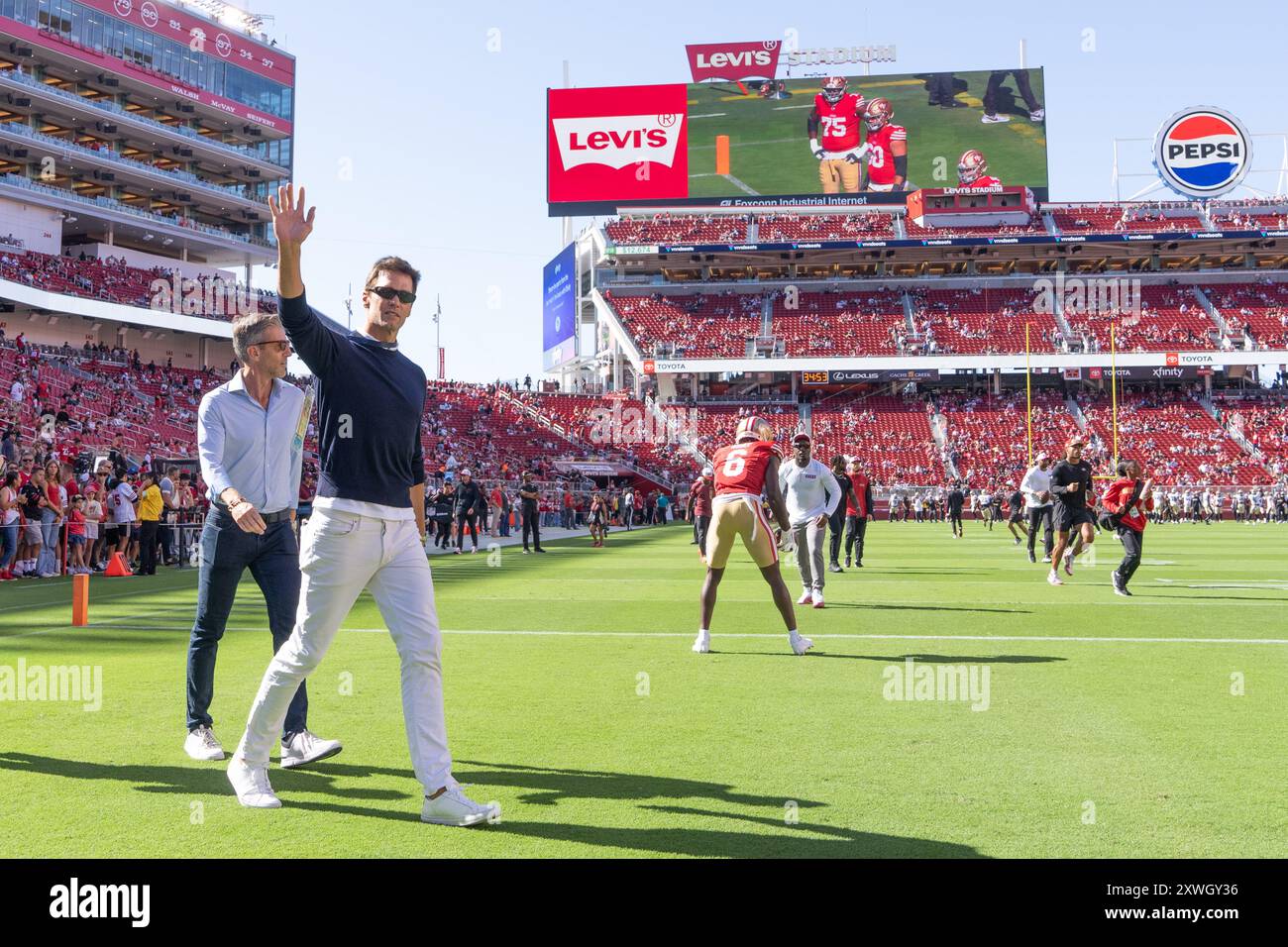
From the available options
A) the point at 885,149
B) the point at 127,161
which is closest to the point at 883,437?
the point at 885,149

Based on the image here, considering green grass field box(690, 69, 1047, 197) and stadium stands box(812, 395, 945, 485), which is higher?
green grass field box(690, 69, 1047, 197)

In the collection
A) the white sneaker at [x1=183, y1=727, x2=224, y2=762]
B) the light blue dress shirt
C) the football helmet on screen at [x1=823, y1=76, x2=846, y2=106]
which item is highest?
the football helmet on screen at [x1=823, y1=76, x2=846, y2=106]

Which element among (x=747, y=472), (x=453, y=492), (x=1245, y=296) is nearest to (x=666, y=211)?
(x=1245, y=296)

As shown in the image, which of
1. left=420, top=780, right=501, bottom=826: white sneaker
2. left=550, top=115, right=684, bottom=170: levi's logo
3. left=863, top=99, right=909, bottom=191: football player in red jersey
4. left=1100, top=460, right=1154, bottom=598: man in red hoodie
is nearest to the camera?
left=420, top=780, right=501, bottom=826: white sneaker

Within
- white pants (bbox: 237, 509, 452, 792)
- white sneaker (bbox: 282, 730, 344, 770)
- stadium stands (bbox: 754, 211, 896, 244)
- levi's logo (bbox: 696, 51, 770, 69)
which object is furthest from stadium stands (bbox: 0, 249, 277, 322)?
white pants (bbox: 237, 509, 452, 792)

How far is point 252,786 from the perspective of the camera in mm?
5055

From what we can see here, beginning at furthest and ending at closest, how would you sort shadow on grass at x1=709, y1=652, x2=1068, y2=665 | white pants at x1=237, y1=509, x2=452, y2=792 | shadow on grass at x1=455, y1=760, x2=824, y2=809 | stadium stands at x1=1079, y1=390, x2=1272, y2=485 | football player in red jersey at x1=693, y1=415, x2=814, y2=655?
stadium stands at x1=1079, y1=390, x2=1272, y2=485 → football player in red jersey at x1=693, y1=415, x2=814, y2=655 → shadow on grass at x1=709, y1=652, x2=1068, y2=665 → shadow on grass at x1=455, y1=760, x2=824, y2=809 → white pants at x1=237, y1=509, x2=452, y2=792

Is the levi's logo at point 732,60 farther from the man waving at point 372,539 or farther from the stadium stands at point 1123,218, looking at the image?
the man waving at point 372,539

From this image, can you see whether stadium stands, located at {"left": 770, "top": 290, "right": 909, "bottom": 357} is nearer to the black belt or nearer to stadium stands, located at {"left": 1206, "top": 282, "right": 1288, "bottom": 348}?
stadium stands, located at {"left": 1206, "top": 282, "right": 1288, "bottom": 348}

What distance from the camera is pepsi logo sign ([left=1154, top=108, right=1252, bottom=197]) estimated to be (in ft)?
225

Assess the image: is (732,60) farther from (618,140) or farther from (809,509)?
(809,509)

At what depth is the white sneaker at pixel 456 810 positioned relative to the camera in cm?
470

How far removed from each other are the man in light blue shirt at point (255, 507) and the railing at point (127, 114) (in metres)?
57.3

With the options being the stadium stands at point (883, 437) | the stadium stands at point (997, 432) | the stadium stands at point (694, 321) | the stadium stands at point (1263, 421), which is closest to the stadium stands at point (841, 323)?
the stadium stands at point (694, 321)
